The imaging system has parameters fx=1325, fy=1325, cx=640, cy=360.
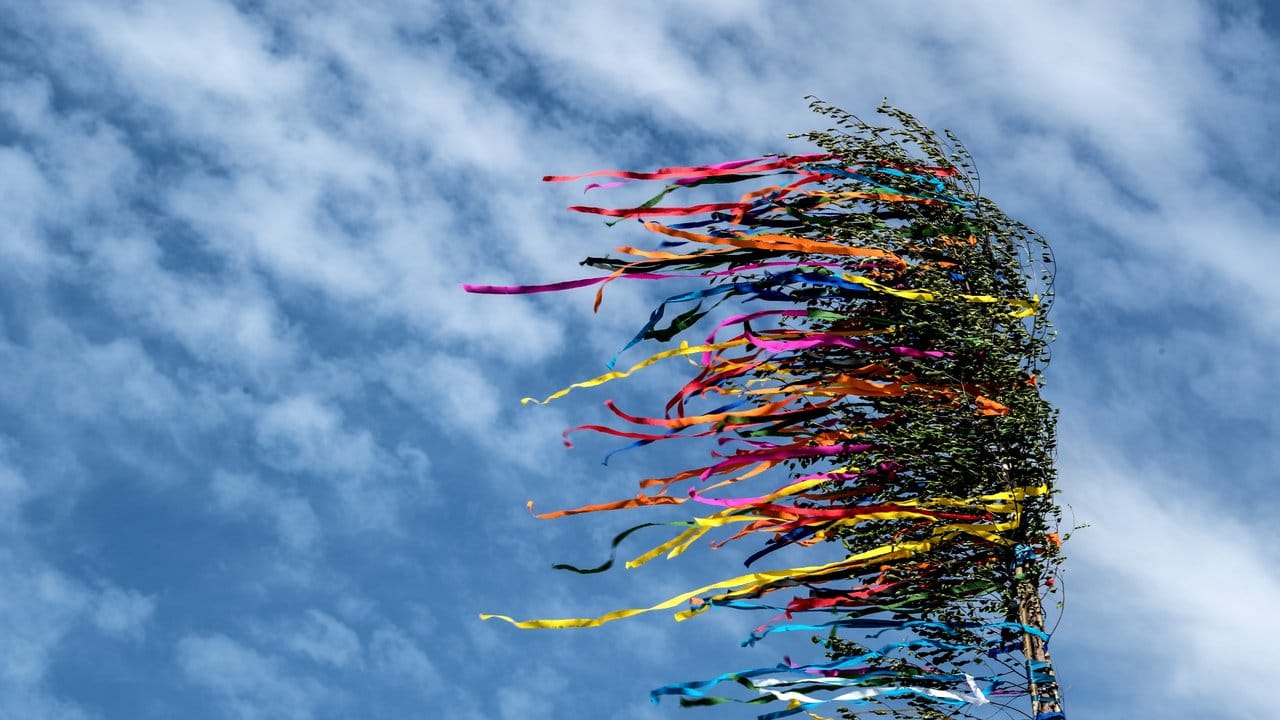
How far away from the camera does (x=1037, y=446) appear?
11.4 meters

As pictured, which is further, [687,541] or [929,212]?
[929,212]

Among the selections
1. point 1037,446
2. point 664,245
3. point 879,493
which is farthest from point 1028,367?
point 664,245

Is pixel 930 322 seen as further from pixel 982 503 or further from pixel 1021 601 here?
pixel 1021 601

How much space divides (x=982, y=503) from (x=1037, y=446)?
751 mm

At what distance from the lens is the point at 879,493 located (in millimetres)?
11562

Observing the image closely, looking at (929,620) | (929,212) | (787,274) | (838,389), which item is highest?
(929,212)

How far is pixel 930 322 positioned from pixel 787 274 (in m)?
1.33

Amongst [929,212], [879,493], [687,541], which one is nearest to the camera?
[687,541]

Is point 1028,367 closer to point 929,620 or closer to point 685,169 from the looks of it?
point 929,620

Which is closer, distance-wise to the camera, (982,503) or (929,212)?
(982,503)

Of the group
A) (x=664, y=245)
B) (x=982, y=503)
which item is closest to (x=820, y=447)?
(x=982, y=503)

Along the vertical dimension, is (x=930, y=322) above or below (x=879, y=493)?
above

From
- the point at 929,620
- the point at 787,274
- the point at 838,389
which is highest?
the point at 787,274

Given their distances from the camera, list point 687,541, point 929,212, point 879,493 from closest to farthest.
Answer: point 687,541
point 879,493
point 929,212
